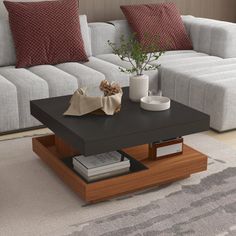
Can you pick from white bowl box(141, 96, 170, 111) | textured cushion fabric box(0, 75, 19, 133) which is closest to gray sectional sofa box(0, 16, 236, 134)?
textured cushion fabric box(0, 75, 19, 133)

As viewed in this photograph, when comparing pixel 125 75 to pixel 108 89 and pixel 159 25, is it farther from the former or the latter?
pixel 108 89

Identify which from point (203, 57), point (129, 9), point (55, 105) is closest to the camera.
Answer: point (55, 105)

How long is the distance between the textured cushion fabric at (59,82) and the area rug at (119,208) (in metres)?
0.84

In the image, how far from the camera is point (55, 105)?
10.7ft

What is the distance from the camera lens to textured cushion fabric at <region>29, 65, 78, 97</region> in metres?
4.02

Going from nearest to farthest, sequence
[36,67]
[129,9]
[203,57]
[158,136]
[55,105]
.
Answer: [158,136], [55,105], [36,67], [203,57], [129,9]

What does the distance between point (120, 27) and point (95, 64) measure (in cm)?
84

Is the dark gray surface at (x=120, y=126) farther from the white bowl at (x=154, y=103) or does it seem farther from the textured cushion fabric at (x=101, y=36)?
the textured cushion fabric at (x=101, y=36)

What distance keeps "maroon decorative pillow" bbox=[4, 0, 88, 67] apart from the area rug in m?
1.38

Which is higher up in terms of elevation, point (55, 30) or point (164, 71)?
point (55, 30)

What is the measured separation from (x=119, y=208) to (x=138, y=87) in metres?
0.88

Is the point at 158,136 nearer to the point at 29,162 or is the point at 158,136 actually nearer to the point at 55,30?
the point at 29,162

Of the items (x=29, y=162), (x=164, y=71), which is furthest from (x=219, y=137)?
(x=29, y=162)

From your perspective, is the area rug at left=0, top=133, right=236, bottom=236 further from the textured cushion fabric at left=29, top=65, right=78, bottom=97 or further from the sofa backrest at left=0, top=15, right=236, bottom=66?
the sofa backrest at left=0, top=15, right=236, bottom=66
